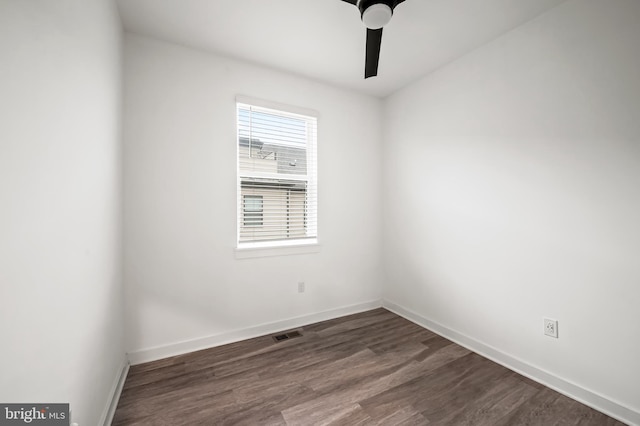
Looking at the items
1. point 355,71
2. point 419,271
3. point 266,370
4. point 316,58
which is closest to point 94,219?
point 266,370

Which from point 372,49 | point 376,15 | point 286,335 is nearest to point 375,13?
point 376,15

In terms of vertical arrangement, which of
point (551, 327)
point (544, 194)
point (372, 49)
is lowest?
point (551, 327)

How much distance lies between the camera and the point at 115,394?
67.7 inches

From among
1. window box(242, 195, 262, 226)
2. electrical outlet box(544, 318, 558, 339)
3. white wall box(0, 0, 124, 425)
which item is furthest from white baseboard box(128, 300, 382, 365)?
electrical outlet box(544, 318, 558, 339)

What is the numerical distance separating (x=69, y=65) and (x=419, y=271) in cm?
313

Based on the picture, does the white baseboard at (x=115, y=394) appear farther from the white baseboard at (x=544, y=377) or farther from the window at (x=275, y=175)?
the white baseboard at (x=544, y=377)

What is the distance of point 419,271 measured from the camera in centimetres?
295

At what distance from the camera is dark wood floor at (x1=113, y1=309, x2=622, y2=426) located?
160 cm

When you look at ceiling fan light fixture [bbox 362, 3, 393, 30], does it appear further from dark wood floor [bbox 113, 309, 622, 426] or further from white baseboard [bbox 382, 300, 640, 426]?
white baseboard [bbox 382, 300, 640, 426]

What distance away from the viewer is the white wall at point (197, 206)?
217cm

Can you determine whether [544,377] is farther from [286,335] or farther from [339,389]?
[286,335]

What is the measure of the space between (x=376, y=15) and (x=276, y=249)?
6.92 ft

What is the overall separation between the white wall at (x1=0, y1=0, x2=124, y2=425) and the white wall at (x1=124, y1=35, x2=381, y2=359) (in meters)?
0.57

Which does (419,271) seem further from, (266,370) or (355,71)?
(355,71)
